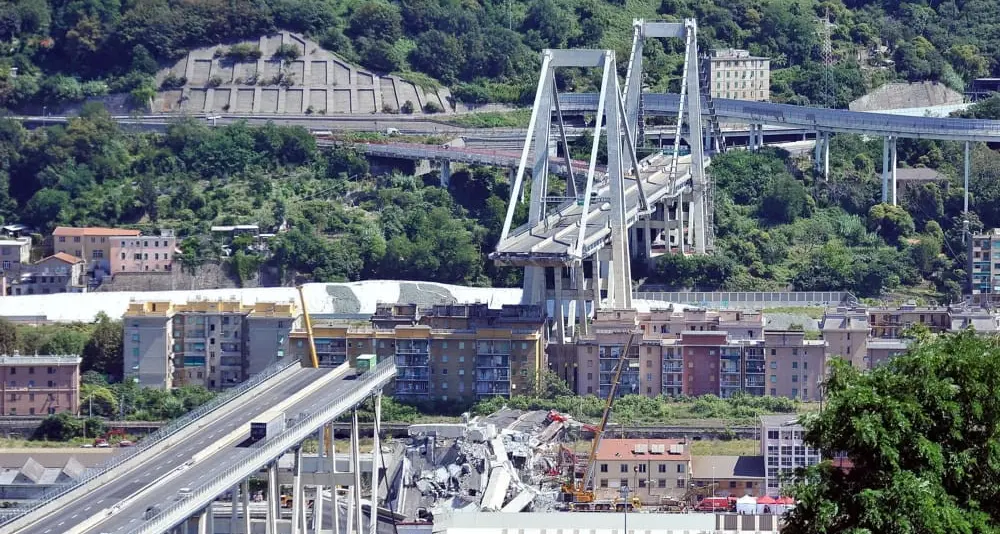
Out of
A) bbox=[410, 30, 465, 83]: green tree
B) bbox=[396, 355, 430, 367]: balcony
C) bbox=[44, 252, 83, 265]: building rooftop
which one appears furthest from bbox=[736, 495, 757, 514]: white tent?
bbox=[410, 30, 465, 83]: green tree

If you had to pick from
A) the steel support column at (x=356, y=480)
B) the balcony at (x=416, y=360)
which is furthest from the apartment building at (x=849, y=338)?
the steel support column at (x=356, y=480)

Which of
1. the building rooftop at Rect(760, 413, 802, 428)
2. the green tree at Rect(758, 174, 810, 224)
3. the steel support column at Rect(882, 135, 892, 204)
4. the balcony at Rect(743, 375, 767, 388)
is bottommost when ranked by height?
the building rooftop at Rect(760, 413, 802, 428)

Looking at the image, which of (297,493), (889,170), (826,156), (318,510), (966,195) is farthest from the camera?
(826,156)

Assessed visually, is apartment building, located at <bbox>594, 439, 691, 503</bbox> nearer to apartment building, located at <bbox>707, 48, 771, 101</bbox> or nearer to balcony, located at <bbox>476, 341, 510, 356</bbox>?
balcony, located at <bbox>476, 341, 510, 356</bbox>

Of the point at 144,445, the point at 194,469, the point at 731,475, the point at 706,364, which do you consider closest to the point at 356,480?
the point at 144,445

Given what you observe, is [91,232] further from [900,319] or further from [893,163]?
[893,163]

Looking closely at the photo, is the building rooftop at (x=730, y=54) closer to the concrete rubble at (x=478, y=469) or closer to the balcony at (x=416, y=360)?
the balcony at (x=416, y=360)
